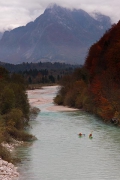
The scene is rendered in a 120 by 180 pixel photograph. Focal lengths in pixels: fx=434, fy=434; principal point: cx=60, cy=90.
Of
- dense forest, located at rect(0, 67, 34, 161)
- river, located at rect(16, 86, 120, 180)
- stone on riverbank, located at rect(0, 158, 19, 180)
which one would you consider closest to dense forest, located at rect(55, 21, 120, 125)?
river, located at rect(16, 86, 120, 180)

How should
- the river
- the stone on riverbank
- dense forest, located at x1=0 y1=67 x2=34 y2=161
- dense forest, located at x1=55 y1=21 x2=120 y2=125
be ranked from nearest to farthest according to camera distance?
1. the stone on riverbank
2. the river
3. dense forest, located at x1=0 y1=67 x2=34 y2=161
4. dense forest, located at x1=55 y1=21 x2=120 y2=125

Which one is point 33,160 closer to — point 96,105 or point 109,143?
point 109,143

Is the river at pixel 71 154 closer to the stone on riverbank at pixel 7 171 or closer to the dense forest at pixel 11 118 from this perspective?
the stone on riverbank at pixel 7 171

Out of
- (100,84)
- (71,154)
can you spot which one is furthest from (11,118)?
(100,84)

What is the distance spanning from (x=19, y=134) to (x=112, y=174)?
12512 mm

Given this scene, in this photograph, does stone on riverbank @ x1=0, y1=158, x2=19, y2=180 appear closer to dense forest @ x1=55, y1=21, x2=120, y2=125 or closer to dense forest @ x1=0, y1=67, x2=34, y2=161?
dense forest @ x1=0, y1=67, x2=34, y2=161

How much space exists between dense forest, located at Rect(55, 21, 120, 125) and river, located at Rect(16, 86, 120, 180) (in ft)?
22.6

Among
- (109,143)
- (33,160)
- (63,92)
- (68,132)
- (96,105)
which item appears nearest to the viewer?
(33,160)

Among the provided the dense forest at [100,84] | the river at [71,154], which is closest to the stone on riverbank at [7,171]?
the river at [71,154]

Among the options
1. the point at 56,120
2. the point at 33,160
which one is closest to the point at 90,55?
the point at 56,120

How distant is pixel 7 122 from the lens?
37.8 m

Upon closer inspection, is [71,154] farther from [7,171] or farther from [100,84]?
[100,84]

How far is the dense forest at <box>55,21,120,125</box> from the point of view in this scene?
54.1 m

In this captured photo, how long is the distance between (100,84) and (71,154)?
30.4m
